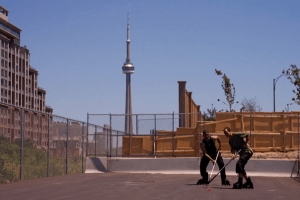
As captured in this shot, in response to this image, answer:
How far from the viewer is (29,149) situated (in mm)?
19094

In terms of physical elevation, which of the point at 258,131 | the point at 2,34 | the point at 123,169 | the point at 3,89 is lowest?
the point at 123,169

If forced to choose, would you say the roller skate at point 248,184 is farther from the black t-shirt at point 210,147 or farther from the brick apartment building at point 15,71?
the brick apartment building at point 15,71

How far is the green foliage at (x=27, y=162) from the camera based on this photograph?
1620cm

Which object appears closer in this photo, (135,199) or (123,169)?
(135,199)

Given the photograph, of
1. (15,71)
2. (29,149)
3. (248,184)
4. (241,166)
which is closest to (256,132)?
(248,184)

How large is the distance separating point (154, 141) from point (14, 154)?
8.30 metres

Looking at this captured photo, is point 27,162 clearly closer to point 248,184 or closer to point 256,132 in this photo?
point 248,184

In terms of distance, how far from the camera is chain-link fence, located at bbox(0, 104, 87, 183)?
15720 millimetres

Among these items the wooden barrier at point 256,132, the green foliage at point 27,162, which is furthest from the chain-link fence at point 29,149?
the wooden barrier at point 256,132

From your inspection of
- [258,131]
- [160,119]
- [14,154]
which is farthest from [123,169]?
[258,131]

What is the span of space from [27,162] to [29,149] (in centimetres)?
73

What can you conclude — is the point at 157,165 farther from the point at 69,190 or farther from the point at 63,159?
the point at 69,190

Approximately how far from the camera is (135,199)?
1038 cm

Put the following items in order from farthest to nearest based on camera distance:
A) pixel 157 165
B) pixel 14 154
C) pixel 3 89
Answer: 1. pixel 3 89
2. pixel 157 165
3. pixel 14 154
